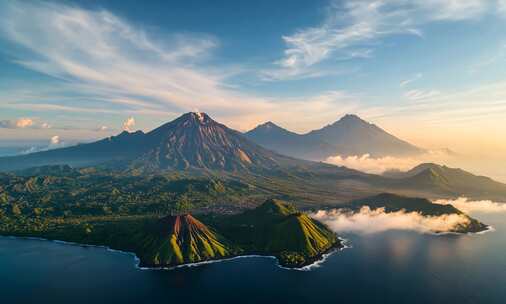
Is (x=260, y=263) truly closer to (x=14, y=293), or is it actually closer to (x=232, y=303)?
(x=232, y=303)

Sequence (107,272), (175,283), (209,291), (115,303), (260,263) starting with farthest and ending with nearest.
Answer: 1. (260,263)
2. (107,272)
3. (175,283)
4. (209,291)
5. (115,303)

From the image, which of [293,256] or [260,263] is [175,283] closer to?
[260,263]

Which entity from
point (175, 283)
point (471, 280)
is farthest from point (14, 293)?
point (471, 280)

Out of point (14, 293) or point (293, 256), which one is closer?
point (14, 293)

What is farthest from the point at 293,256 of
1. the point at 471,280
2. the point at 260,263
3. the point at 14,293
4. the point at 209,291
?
the point at 14,293

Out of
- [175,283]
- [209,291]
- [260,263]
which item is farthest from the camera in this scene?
[260,263]

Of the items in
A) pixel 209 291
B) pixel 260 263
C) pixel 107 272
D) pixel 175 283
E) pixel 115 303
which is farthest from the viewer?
pixel 260 263

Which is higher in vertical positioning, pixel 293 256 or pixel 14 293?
pixel 293 256

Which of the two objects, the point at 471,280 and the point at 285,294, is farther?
the point at 471,280

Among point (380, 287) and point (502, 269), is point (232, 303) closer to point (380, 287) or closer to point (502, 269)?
point (380, 287)
